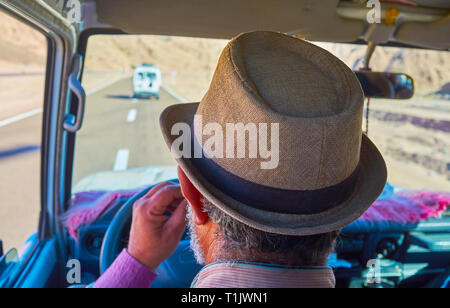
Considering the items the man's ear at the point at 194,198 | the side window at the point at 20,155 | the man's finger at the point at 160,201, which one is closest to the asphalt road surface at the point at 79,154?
the side window at the point at 20,155

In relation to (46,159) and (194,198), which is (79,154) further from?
(194,198)

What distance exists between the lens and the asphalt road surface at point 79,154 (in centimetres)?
527

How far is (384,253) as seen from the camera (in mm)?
3035

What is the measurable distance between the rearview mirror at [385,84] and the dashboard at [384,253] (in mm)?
1026

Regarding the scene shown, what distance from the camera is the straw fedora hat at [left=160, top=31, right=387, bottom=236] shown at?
101 centimetres

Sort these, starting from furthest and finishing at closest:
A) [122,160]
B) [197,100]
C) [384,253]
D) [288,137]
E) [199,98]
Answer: [122,160]
[197,100]
[384,253]
[199,98]
[288,137]

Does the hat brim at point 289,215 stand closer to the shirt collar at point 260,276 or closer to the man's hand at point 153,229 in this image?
the shirt collar at point 260,276

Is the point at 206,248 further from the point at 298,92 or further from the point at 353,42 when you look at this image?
the point at 353,42
